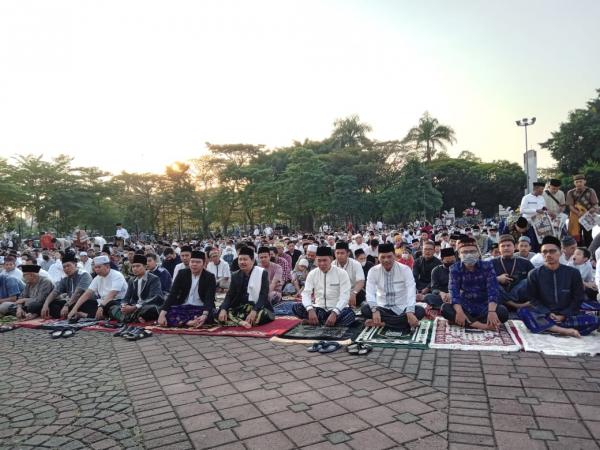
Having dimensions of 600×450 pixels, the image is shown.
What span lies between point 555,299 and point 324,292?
305 centimetres

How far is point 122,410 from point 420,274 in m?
5.84

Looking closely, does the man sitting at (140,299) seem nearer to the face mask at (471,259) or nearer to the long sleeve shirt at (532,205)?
the face mask at (471,259)

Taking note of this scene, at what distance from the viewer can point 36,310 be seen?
8164 mm

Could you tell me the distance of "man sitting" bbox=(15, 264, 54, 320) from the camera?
320 inches

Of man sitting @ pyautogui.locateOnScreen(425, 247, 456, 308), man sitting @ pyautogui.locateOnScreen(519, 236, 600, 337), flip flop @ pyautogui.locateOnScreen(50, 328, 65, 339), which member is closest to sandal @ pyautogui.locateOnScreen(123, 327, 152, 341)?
flip flop @ pyautogui.locateOnScreen(50, 328, 65, 339)

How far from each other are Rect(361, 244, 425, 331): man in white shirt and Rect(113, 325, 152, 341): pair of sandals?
125 inches

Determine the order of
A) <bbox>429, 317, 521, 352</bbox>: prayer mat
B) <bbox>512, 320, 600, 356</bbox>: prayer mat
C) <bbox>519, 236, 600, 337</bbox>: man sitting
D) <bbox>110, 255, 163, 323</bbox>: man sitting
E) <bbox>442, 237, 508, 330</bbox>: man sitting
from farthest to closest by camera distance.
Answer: <bbox>110, 255, 163, 323</bbox>: man sitting
<bbox>442, 237, 508, 330</bbox>: man sitting
<bbox>519, 236, 600, 337</bbox>: man sitting
<bbox>429, 317, 521, 352</bbox>: prayer mat
<bbox>512, 320, 600, 356</bbox>: prayer mat

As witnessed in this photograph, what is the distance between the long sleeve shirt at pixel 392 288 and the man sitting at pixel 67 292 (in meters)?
5.07

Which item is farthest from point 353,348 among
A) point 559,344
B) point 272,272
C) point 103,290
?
point 103,290

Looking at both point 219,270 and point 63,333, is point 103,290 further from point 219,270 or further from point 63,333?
point 219,270

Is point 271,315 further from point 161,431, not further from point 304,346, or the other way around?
point 161,431

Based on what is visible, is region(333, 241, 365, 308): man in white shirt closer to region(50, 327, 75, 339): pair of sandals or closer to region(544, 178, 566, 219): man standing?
region(50, 327, 75, 339): pair of sandals

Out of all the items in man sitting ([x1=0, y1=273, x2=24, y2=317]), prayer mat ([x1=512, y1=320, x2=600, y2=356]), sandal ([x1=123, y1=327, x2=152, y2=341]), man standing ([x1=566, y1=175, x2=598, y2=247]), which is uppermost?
man standing ([x1=566, y1=175, x2=598, y2=247])

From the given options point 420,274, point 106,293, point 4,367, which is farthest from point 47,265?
point 420,274
